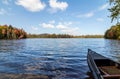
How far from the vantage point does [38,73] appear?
1847 centimetres

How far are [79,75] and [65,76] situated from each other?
1483 millimetres

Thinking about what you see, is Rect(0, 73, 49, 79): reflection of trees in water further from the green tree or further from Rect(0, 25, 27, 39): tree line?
Rect(0, 25, 27, 39): tree line

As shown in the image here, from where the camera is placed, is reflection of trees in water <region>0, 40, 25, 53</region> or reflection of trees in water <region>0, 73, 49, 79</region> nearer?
reflection of trees in water <region>0, 73, 49, 79</region>

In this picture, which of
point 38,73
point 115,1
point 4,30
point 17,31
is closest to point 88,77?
point 38,73

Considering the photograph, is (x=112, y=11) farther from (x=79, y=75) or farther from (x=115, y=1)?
(x=79, y=75)

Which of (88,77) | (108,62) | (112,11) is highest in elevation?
(112,11)

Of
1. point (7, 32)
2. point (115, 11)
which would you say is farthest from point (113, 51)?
point (7, 32)

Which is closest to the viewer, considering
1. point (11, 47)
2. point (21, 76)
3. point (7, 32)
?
point (21, 76)

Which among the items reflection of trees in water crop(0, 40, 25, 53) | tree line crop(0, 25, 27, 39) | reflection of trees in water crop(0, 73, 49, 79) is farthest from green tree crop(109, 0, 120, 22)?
tree line crop(0, 25, 27, 39)

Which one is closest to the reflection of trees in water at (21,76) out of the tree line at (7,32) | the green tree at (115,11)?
the green tree at (115,11)

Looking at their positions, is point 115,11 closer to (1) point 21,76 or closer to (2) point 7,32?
(1) point 21,76

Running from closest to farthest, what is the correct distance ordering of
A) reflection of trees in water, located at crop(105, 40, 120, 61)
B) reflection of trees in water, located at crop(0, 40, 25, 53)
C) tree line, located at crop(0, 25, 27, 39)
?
1. reflection of trees in water, located at crop(105, 40, 120, 61)
2. reflection of trees in water, located at crop(0, 40, 25, 53)
3. tree line, located at crop(0, 25, 27, 39)

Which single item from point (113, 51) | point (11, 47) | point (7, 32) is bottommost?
point (113, 51)

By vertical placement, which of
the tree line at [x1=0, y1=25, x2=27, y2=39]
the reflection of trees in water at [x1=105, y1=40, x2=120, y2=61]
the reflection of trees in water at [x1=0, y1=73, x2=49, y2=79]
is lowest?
the reflection of trees in water at [x1=105, y1=40, x2=120, y2=61]
